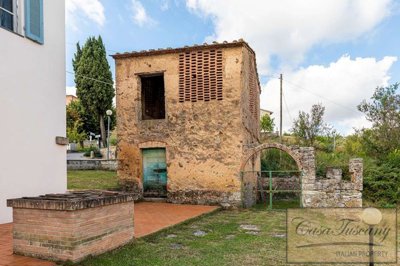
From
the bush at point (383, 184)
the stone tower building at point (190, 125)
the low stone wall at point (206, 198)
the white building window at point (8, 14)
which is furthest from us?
the bush at point (383, 184)

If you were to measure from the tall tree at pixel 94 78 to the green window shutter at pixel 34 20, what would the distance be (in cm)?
2208

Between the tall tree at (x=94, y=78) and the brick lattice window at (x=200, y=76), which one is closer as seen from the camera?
the brick lattice window at (x=200, y=76)

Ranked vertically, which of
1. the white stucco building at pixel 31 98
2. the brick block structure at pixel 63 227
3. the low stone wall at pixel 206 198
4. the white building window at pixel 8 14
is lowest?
the low stone wall at pixel 206 198

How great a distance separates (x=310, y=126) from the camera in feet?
73.6

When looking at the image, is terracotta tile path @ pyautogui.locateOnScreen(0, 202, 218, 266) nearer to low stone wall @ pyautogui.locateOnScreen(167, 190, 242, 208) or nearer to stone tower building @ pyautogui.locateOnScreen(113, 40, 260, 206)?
low stone wall @ pyautogui.locateOnScreen(167, 190, 242, 208)

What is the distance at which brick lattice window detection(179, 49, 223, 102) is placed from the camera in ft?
35.7

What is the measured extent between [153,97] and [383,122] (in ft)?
39.5

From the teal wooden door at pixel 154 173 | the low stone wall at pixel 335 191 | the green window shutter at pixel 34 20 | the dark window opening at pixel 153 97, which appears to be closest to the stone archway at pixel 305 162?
the low stone wall at pixel 335 191

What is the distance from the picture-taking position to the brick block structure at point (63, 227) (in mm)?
4266

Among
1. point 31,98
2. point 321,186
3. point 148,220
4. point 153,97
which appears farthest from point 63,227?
point 153,97

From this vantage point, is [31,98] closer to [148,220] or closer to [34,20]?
[34,20]

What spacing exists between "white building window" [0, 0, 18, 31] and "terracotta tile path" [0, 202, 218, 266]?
153 inches

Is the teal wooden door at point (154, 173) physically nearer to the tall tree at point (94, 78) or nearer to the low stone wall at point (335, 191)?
the low stone wall at point (335, 191)

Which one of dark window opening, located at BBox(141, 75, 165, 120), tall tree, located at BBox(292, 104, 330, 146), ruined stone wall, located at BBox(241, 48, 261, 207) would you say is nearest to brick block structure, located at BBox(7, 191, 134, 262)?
ruined stone wall, located at BBox(241, 48, 261, 207)
